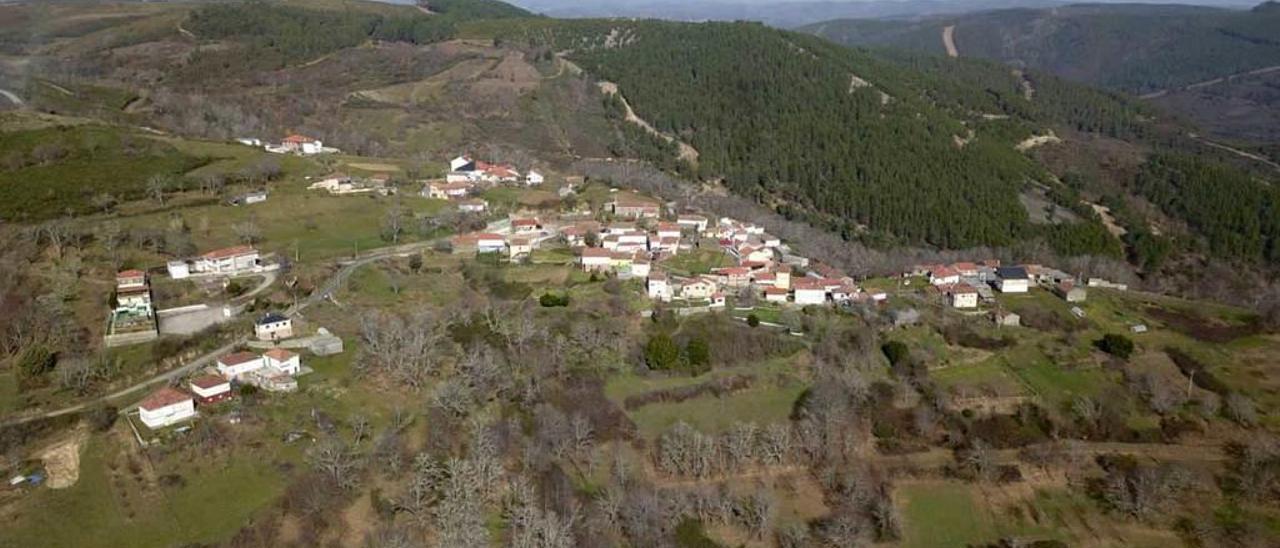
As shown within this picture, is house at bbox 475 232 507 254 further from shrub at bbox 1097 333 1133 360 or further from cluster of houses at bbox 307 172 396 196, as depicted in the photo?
shrub at bbox 1097 333 1133 360

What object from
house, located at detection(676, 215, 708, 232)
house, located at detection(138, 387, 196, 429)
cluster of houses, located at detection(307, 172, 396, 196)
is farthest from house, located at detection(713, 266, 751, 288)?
house, located at detection(138, 387, 196, 429)

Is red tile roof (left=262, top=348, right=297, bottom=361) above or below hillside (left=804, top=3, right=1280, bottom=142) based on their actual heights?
above

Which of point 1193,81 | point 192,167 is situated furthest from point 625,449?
point 1193,81

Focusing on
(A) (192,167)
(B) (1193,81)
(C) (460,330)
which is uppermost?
(A) (192,167)

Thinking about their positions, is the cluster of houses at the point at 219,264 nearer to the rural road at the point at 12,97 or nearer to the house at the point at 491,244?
the house at the point at 491,244

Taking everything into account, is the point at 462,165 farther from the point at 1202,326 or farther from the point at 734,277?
the point at 1202,326

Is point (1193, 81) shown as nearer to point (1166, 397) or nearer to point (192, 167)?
point (1166, 397)

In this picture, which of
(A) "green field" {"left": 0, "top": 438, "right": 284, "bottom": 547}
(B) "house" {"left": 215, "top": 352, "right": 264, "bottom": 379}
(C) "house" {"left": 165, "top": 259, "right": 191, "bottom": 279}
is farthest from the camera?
(C) "house" {"left": 165, "top": 259, "right": 191, "bottom": 279}

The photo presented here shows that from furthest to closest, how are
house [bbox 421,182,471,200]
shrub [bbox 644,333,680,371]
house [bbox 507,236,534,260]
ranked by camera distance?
house [bbox 421,182,471,200] → house [bbox 507,236,534,260] → shrub [bbox 644,333,680,371]
